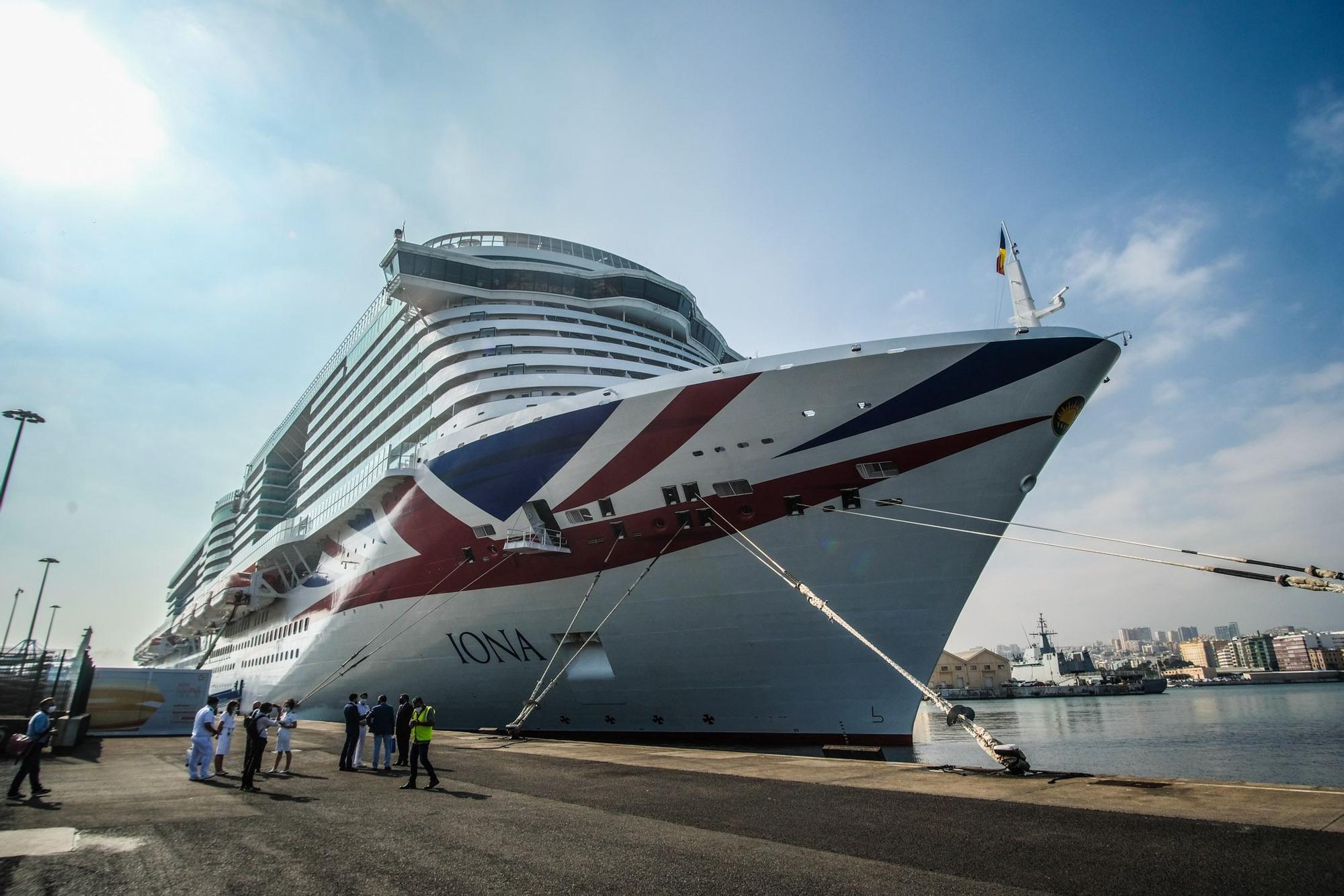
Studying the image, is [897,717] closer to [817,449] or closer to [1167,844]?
[817,449]

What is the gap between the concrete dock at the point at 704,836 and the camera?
3791 millimetres

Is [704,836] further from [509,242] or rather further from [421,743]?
[509,242]

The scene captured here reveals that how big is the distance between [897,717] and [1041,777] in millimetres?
5627

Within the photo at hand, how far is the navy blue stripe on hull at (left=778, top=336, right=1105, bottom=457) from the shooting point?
34.6 ft

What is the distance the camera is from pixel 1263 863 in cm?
364

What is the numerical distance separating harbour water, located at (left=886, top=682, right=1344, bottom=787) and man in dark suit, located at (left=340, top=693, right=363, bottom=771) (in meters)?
8.44

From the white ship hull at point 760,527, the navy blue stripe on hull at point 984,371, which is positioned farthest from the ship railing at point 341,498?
the navy blue stripe on hull at point 984,371

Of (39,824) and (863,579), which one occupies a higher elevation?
(863,579)

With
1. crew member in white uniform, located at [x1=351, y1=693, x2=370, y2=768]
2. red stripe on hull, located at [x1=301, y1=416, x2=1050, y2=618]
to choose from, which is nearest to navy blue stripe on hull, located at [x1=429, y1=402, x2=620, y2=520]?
red stripe on hull, located at [x1=301, y1=416, x2=1050, y2=618]

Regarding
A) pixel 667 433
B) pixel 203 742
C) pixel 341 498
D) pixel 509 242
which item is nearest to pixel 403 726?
pixel 203 742

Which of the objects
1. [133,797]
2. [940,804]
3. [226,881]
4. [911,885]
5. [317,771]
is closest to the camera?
[911,885]

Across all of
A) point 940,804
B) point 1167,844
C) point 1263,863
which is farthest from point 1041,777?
point 1263,863

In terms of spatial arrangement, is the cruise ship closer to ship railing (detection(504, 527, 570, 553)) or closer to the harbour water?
ship railing (detection(504, 527, 570, 553))

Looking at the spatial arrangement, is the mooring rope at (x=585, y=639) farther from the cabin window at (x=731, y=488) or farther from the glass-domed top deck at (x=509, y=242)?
the glass-domed top deck at (x=509, y=242)
